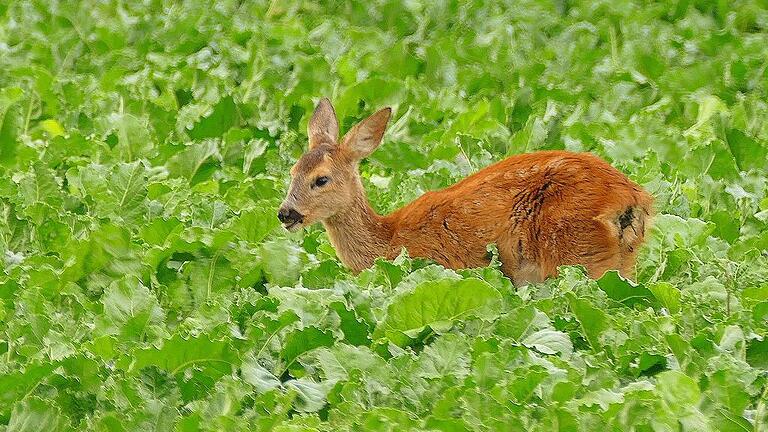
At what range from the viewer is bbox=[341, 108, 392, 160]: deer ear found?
7070 mm

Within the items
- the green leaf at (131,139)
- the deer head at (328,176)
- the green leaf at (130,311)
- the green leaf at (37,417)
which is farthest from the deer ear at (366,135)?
the green leaf at (37,417)

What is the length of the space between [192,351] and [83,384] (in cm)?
35

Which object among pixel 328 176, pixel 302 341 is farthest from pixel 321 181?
pixel 302 341

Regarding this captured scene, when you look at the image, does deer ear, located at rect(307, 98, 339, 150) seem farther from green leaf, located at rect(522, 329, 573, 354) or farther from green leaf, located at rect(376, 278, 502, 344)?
green leaf, located at rect(522, 329, 573, 354)

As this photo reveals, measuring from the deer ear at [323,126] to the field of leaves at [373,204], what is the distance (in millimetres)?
382

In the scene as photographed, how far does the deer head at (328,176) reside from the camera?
22.4 feet

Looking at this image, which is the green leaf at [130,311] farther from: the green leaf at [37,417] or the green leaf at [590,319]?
the green leaf at [590,319]

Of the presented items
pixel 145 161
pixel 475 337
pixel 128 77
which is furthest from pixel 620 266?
pixel 128 77

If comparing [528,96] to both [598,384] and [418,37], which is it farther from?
[598,384]

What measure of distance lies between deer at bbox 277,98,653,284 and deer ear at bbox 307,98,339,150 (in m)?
0.09

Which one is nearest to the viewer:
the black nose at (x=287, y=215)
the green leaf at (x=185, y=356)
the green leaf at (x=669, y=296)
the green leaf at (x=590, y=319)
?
the green leaf at (x=185, y=356)

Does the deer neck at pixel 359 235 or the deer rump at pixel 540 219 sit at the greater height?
the deer rump at pixel 540 219

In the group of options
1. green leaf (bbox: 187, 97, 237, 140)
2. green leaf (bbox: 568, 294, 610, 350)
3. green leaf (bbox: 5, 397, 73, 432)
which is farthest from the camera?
green leaf (bbox: 187, 97, 237, 140)

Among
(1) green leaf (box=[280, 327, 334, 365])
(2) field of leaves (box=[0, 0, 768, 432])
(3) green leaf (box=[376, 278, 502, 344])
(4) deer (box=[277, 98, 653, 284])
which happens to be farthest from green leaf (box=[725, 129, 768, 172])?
(1) green leaf (box=[280, 327, 334, 365])
